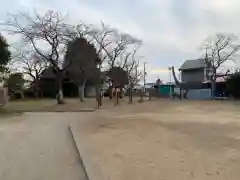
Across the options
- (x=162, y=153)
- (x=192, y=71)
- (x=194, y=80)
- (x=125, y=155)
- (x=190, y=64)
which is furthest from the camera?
(x=190, y=64)

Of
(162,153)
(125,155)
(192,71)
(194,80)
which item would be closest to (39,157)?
(125,155)

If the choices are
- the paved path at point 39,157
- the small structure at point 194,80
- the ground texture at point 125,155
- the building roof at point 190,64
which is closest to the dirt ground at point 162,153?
the ground texture at point 125,155

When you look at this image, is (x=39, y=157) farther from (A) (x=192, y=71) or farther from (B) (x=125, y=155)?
(A) (x=192, y=71)

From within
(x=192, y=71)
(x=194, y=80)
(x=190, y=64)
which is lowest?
(x=194, y=80)

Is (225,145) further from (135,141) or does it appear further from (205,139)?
(135,141)

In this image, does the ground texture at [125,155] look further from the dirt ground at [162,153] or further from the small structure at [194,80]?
the small structure at [194,80]

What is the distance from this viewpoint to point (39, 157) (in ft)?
28.8

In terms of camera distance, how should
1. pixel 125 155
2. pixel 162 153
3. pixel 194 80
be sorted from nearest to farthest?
1. pixel 125 155
2. pixel 162 153
3. pixel 194 80

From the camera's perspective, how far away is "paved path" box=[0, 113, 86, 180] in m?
6.95

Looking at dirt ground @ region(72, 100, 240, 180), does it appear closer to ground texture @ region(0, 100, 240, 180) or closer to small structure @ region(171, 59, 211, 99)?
ground texture @ region(0, 100, 240, 180)

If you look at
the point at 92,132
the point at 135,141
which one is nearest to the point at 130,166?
the point at 135,141

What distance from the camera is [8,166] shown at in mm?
7742

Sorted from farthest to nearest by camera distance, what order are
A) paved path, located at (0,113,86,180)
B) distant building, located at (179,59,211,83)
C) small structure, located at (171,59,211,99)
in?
distant building, located at (179,59,211,83) → small structure, located at (171,59,211,99) → paved path, located at (0,113,86,180)

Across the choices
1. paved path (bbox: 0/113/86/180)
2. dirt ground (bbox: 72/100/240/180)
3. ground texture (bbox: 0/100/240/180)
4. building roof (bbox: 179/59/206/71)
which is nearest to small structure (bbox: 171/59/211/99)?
building roof (bbox: 179/59/206/71)
